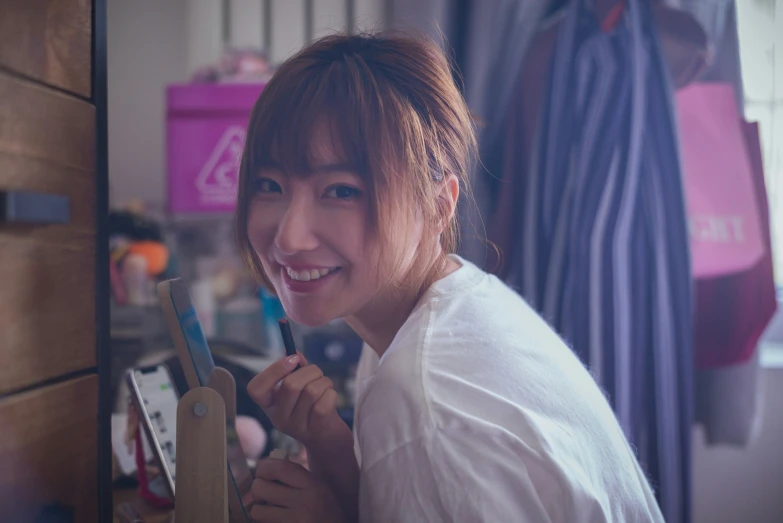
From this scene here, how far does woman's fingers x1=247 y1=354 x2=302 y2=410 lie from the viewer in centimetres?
54

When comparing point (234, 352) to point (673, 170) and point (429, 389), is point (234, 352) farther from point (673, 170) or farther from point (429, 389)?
point (673, 170)

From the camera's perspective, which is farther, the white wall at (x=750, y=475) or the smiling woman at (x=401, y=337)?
the white wall at (x=750, y=475)

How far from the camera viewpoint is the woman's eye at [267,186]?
0.57 m

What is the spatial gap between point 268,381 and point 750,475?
4.70ft

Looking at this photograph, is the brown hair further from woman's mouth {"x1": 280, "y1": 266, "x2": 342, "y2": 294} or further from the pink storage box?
the pink storage box

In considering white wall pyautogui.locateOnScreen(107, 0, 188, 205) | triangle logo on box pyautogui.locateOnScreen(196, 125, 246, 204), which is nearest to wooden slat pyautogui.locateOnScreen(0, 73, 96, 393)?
triangle logo on box pyautogui.locateOnScreen(196, 125, 246, 204)

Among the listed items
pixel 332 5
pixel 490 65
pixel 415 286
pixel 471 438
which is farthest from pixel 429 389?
pixel 332 5

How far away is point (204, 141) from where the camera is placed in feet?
4.18

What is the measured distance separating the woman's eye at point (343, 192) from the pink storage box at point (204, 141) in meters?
0.78

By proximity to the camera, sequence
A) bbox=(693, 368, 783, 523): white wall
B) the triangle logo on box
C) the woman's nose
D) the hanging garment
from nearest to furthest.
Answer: the woman's nose, the hanging garment, the triangle logo on box, bbox=(693, 368, 783, 523): white wall

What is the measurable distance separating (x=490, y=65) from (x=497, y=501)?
1.08 meters

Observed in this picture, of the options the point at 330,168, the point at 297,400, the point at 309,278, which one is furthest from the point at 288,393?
the point at 330,168

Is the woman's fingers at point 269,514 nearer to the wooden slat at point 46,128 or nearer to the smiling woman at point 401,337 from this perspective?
the smiling woman at point 401,337

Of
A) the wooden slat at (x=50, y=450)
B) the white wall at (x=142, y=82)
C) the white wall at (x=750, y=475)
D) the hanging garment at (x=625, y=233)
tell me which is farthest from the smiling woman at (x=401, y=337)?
the white wall at (x=142, y=82)
